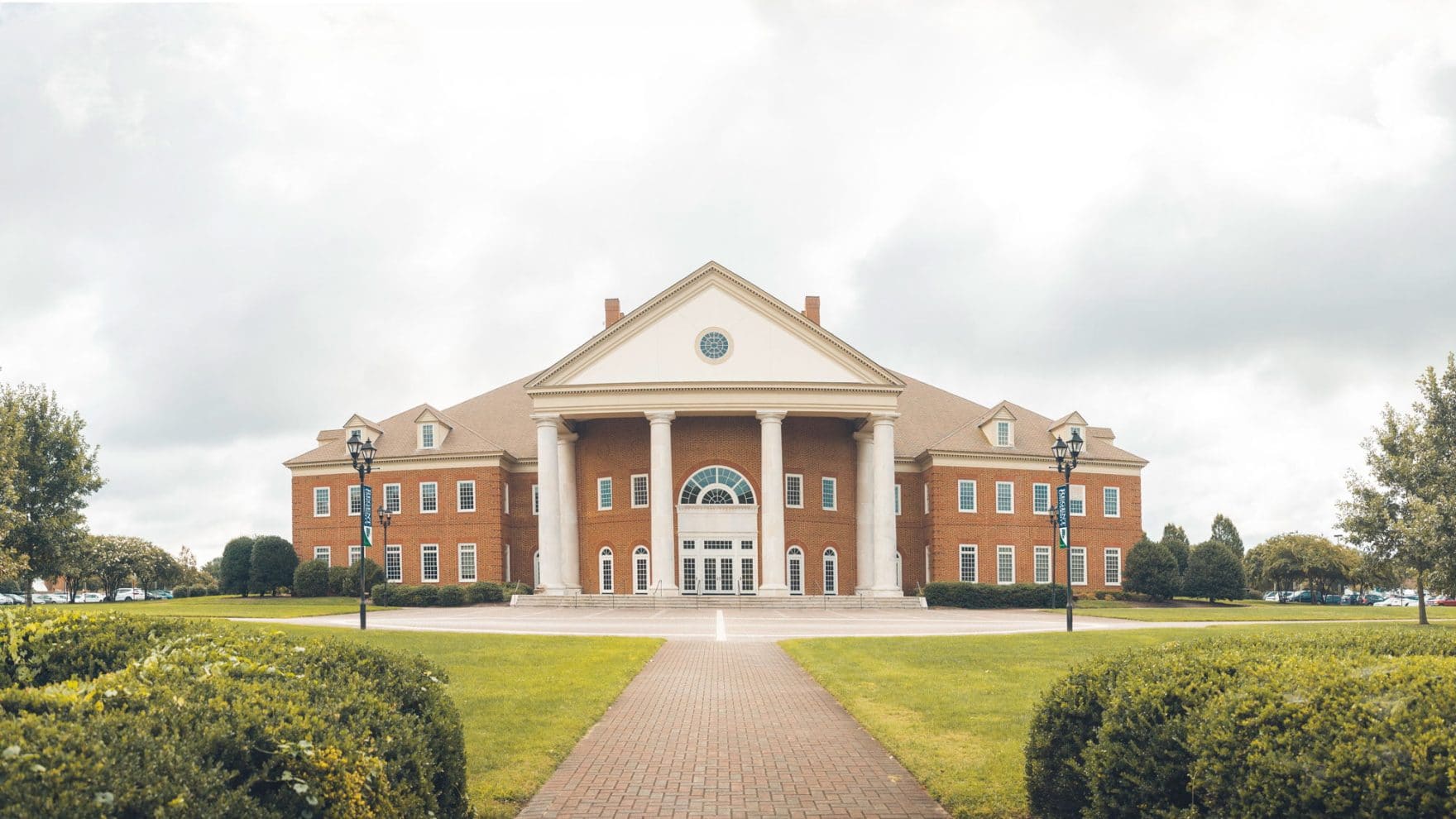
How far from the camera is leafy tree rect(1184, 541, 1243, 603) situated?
66.4 metres

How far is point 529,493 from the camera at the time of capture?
212 feet

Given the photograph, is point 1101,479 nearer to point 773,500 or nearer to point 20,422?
point 773,500

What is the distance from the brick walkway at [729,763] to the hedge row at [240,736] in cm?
197

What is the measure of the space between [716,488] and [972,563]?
15386 millimetres

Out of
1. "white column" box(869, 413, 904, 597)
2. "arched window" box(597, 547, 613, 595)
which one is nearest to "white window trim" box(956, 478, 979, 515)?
"white column" box(869, 413, 904, 597)

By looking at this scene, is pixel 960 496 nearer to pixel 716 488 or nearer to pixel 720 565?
pixel 716 488

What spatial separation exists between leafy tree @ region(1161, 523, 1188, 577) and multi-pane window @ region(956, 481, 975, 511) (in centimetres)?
1547

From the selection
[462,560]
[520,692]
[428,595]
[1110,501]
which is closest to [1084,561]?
[1110,501]

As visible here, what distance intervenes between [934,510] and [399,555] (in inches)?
1171

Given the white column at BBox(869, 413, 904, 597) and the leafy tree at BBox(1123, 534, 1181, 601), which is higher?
the white column at BBox(869, 413, 904, 597)

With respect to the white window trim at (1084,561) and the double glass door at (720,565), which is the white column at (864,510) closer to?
the double glass door at (720,565)

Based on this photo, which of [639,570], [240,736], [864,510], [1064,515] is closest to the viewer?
[240,736]

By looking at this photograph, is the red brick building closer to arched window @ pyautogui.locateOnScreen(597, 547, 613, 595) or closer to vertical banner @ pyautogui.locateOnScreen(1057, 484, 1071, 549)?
arched window @ pyautogui.locateOnScreen(597, 547, 613, 595)

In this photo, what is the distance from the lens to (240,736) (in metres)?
5.87
